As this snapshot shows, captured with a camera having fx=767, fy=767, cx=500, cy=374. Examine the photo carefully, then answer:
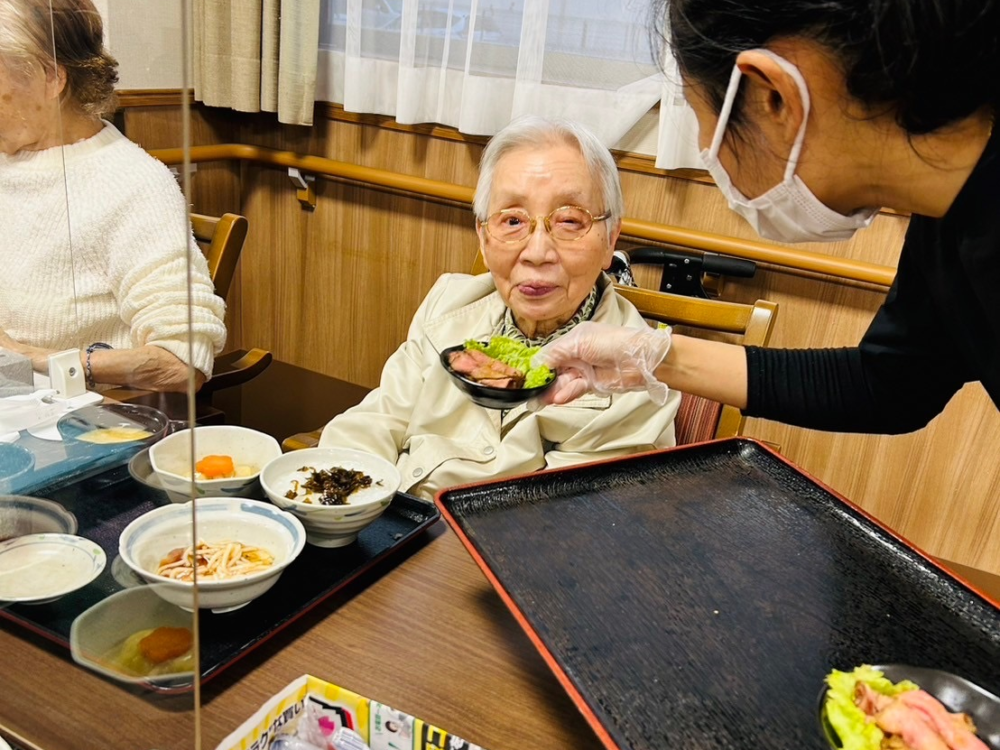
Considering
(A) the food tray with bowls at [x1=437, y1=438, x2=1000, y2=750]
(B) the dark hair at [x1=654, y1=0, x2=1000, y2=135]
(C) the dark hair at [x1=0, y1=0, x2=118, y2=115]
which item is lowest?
(A) the food tray with bowls at [x1=437, y1=438, x2=1000, y2=750]

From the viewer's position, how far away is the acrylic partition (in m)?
0.55

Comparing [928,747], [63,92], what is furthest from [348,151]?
[928,747]

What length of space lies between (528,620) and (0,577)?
46 cm

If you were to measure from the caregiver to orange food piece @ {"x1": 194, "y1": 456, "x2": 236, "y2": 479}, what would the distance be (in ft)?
2.14

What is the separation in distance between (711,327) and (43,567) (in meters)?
1.23

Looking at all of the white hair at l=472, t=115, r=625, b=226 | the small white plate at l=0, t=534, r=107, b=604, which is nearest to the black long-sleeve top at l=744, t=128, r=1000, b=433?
the white hair at l=472, t=115, r=625, b=226

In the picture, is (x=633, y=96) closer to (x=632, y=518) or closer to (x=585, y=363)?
(x=585, y=363)

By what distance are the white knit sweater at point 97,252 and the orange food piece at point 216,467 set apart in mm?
232

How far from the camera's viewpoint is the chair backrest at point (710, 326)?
1440mm

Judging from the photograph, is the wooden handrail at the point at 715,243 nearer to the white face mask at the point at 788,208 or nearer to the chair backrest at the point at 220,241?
the chair backrest at the point at 220,241

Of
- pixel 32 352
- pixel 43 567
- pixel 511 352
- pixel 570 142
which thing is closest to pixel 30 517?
pixel 43 567

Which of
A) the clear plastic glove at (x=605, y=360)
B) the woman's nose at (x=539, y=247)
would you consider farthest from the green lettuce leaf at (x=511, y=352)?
the woman's nose at (x=539, y=247)

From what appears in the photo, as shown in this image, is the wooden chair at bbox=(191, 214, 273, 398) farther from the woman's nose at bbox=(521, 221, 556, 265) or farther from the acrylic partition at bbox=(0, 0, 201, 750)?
the woman's nose at bbox=(521, 221, 556, 265)

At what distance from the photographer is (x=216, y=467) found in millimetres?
917
